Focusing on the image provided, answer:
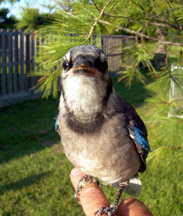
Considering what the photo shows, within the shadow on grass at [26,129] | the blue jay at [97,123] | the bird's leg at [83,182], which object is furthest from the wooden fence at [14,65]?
the blue jay at [97,123]

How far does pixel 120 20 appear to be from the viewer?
7.32 ft

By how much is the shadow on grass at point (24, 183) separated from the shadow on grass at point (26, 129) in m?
0.74

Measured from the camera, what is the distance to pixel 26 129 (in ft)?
19.6

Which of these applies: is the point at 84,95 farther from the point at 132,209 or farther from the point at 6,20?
the point at 6,20

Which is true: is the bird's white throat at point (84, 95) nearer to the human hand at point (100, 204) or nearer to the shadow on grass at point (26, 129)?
the human hand at point (100, 204)

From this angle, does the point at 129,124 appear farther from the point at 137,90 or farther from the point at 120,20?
the point at 137,90

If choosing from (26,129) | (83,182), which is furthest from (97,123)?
(26,129)

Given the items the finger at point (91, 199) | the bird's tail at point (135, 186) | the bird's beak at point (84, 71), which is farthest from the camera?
the bird's tail at point (135, 186)

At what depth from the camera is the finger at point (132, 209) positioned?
1.74 meters

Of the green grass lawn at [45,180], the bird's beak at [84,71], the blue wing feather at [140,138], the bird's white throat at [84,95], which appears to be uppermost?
the bird's beak at [84,71]

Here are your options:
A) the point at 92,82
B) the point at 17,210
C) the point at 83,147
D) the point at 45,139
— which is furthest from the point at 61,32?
the point at 45,139

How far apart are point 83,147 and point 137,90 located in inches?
360

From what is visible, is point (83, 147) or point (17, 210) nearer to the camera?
point (83, 147)

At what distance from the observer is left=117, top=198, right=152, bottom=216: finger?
1.74 metres
